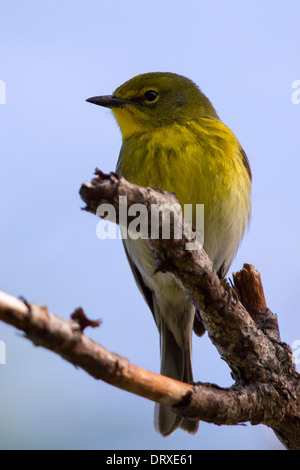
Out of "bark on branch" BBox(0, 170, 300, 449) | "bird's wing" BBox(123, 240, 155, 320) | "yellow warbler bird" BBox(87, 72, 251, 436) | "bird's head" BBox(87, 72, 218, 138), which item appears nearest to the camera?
"bark on branch" BBox(0, 170, 300, 449)

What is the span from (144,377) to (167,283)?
2.20 metres

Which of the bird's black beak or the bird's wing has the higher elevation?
the bird's black beak

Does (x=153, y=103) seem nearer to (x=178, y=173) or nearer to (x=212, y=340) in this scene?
(x=178, y=173)

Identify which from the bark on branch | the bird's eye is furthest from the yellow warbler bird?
the bark on branch

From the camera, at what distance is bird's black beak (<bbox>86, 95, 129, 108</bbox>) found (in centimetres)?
521

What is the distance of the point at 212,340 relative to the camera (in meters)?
3.60

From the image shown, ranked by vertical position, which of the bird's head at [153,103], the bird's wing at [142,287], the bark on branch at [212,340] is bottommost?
the bark on branch at [212,340]

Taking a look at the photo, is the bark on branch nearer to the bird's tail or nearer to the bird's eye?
the bird's tail

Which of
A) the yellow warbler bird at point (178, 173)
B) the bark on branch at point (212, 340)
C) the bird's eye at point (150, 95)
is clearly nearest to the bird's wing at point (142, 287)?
the yellow warbler bird at point (178, 173)

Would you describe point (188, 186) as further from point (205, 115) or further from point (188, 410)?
point (188, 410)

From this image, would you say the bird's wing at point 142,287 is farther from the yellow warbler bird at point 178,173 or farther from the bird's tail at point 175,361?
the bird's tail at point 175,361

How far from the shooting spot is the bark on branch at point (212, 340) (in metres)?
2.24

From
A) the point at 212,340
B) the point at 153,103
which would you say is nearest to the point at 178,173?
the point at 153,103
